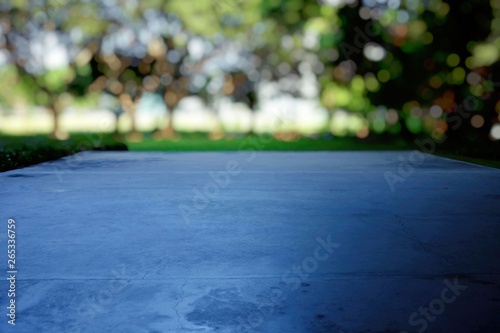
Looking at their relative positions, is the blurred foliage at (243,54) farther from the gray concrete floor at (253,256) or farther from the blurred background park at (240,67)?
the gray concrete floor at (253,256)

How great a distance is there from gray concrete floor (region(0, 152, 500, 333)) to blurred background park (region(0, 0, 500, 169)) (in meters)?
18.7

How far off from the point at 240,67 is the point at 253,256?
28746 millimetres

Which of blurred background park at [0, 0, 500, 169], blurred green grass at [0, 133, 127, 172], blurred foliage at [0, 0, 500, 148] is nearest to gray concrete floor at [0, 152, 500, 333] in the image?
blurred green grass at [0, 133, 127, 172]

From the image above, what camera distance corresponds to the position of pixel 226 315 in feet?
12.1

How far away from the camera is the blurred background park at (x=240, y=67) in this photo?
92.6 ft

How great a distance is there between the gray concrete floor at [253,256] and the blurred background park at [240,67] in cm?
1872

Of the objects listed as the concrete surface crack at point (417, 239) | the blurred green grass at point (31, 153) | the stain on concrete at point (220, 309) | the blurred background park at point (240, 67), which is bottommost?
the blurred green grass at point (31, 153)

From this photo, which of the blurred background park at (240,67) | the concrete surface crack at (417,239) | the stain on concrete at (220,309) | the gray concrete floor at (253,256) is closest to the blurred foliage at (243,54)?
the blurred background park at (240,67)

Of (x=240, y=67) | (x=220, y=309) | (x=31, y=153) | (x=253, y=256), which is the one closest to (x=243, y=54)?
(x=240, y=67)

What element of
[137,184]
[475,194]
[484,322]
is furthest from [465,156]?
[484,322]

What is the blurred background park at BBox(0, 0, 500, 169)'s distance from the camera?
2822 centimetres

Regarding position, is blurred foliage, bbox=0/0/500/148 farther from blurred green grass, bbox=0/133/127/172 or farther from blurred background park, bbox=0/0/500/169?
blurred green grass, bbox=0/133/127/172

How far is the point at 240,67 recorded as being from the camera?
109ft

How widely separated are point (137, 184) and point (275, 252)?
553 cm
